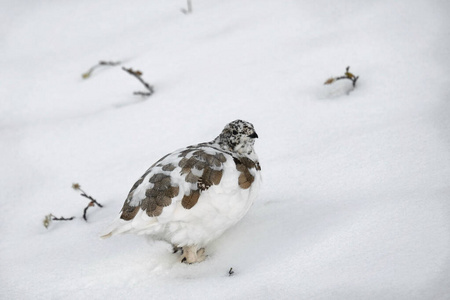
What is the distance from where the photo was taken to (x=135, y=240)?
2.24m

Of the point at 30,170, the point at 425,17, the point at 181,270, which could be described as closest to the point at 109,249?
the point at 181,270

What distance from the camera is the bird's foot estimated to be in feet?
6.56

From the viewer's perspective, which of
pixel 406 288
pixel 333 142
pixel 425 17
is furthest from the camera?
pixel 425 17

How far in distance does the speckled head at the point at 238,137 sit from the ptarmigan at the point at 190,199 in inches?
8.6

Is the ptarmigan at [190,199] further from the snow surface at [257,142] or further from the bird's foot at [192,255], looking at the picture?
the snow surface at [257,142]

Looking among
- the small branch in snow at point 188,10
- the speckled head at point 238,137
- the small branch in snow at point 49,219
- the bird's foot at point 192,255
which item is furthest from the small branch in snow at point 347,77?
the small branch in snow at point 188,10

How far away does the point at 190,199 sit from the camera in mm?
1863

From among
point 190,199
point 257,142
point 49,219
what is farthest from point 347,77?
point 49,219

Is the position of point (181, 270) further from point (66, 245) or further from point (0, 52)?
point (0, 52)

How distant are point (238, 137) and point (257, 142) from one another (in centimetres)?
58

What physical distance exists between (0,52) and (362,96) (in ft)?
12.6

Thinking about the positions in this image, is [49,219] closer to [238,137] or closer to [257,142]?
[238,137]

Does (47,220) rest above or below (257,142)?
below

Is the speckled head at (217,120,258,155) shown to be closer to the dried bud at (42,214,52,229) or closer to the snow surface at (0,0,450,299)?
the snow surface at (0,0,450,299)
